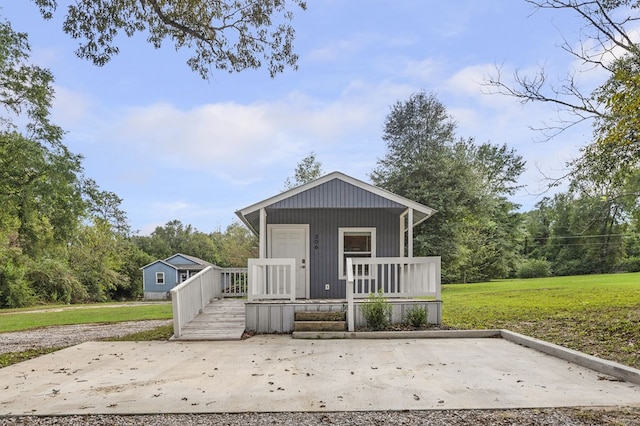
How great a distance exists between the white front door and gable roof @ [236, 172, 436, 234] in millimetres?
1043

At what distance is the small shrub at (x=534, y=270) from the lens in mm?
38219

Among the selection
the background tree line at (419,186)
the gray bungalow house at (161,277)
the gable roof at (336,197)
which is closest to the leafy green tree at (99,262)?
the background tree line at (419,186)

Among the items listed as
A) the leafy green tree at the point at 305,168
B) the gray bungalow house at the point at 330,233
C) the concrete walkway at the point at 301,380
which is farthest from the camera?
the leafy green tree at the point at 305,168

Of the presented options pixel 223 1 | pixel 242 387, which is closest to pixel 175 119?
pixel 223 1

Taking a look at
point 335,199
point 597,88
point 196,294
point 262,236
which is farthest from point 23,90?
point 597,88

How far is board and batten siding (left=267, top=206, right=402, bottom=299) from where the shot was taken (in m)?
10.7

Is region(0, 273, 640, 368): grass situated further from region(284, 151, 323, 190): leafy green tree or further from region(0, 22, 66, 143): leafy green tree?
region(284, 151, 323, 190): leafy green tree

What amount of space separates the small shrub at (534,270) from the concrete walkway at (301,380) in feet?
113

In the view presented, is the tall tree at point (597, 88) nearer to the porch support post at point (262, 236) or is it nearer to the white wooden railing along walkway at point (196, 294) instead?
the porch support post at point (262, 236)

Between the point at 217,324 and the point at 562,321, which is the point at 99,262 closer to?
the point at 217,324

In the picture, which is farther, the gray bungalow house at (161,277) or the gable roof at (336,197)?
the gray bungalow house at (161,277)

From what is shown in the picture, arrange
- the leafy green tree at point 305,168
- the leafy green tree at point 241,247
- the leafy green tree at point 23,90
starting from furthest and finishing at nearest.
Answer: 1. the leafy green tree at point 241,247
2. the leafy green tree at point 305,168
3. the leafy green tree at point 23,90

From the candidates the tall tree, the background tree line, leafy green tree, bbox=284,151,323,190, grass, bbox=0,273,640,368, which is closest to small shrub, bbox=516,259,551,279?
the background tree line

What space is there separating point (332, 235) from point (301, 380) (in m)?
6.04
